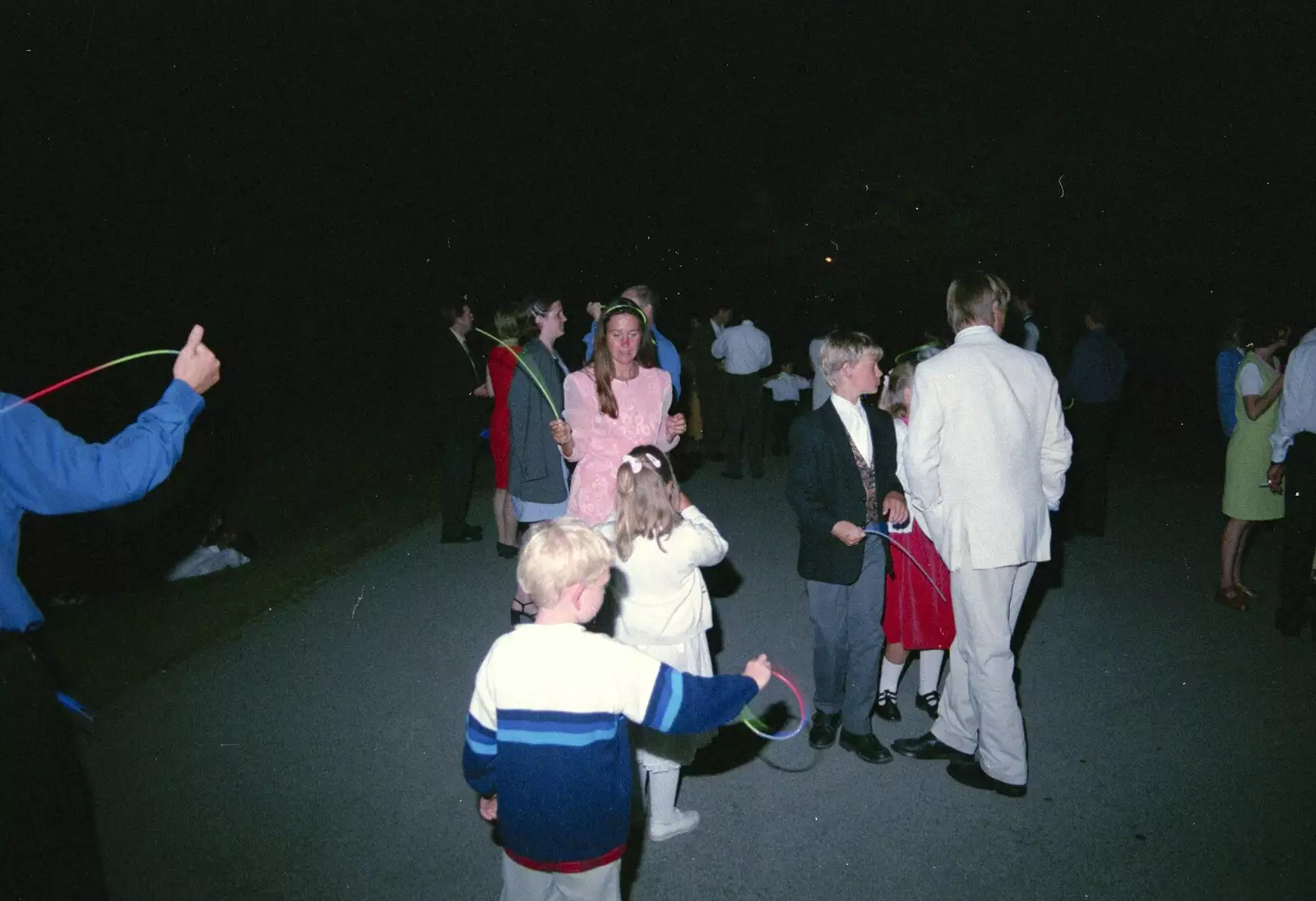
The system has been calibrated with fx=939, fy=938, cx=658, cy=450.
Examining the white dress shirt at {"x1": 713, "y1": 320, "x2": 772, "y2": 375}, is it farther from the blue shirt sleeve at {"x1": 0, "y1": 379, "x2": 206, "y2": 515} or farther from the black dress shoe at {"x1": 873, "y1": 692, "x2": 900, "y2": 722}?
the blue shirt sleeve at {"x1": 0, "y1": 379, "x2": 206, "y2": 515}

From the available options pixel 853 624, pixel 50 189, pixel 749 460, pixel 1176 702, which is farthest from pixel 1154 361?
pixel 50 189

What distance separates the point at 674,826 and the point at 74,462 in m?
2.75

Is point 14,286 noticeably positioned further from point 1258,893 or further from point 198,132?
point 1258,893

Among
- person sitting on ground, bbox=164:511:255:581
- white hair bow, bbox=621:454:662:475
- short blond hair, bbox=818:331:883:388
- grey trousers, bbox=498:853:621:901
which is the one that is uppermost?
short blond hair, bbox=818:331:883:388

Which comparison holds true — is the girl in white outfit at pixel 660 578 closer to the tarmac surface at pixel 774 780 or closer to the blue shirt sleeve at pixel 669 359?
the tarmac surface at pixel 774 780

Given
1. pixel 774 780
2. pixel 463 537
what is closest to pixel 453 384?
pixel 463 537

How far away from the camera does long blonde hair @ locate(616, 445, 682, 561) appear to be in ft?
12.1

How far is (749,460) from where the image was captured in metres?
12.2

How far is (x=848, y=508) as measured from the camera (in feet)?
14.5

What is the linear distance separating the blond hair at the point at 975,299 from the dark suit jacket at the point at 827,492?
71 centimetres

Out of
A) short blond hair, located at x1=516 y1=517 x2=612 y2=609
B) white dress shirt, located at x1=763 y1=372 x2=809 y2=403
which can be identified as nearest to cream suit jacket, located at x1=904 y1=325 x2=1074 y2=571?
short blond hair, located at x1=516 y1=517 x2=612 y2=609

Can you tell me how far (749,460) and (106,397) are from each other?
813cm

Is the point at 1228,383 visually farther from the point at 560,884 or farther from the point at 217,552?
the point at 217,552

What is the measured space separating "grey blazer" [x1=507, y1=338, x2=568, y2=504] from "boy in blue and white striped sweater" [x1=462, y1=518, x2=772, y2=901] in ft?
12.7
